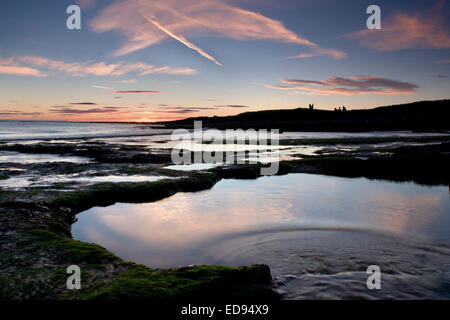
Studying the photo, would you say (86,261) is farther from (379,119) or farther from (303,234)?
(379,119)

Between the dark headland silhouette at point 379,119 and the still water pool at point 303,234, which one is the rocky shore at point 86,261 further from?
the dark headland silhouette at point 379,119

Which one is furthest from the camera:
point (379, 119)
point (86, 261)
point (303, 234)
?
point (379, 119)

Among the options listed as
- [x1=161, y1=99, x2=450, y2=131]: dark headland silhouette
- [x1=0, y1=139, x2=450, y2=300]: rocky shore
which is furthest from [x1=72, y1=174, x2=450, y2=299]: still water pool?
[x1=161, y1=99, x2=450, y2=131]: dark headland silhouette

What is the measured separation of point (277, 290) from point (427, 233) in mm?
7408

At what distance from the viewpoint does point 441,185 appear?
63.1 ft

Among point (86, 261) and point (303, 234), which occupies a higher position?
point (86, 261)

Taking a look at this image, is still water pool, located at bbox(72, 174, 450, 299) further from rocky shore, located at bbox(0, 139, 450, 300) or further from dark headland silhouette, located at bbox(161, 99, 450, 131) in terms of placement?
dark headland silhouette, located at bbox(161, 99, 450, 131)

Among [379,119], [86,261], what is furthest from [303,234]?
[379,119]

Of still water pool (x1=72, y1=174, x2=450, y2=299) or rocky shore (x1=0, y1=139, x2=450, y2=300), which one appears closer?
rocky shore (x1=0, y1=139, x2=450, y2=300)

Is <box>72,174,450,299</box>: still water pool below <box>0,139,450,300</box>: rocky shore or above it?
below

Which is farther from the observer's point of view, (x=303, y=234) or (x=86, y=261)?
(x=303, y=234)

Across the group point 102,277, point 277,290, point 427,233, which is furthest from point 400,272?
point 102,277

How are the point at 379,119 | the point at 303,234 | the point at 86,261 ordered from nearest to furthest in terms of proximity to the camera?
the point at 86,261, the point at 303,234, the point at 379,119

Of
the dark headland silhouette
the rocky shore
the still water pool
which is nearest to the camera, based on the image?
the rocky shore
